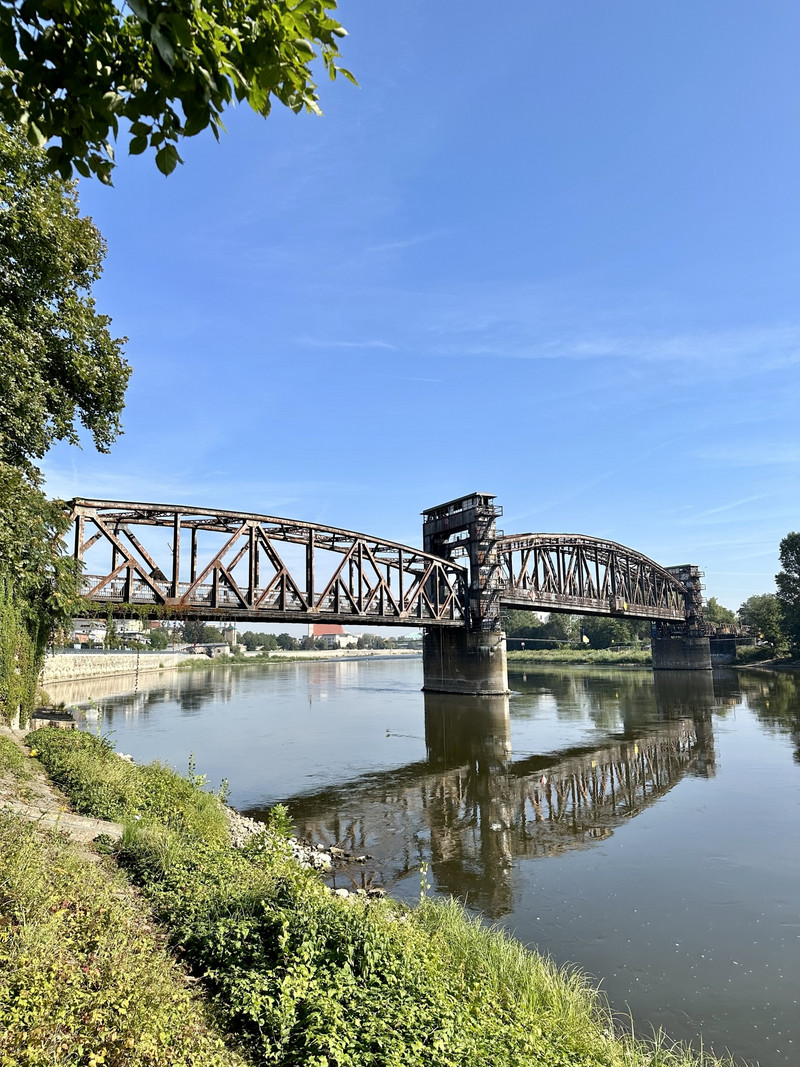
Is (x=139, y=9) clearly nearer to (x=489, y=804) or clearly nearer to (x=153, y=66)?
(x=153, y=66)

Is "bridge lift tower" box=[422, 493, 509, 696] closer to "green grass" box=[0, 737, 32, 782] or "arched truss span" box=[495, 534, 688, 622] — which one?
"arched truss span" box=[495, 534, 688, 622]

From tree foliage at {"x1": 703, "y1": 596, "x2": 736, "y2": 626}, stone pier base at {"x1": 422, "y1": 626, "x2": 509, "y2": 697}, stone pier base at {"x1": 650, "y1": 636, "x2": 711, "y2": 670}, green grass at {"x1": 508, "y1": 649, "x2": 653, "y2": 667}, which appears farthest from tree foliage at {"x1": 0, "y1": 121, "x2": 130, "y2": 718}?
tree foliage at {"x1": 703, "y1": 596, "x2": 736, "y2": 626}

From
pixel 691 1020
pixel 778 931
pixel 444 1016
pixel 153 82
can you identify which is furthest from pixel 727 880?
pixel 153 82

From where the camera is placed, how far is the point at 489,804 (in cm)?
2191

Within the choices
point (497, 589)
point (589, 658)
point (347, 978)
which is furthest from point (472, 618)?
point (589, 658)

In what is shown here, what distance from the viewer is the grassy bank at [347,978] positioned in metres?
5.48

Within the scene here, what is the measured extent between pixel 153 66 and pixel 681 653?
106087 mm

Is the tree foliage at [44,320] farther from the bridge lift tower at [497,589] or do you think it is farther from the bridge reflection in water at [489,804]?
the bridge lift tower at [497,589]

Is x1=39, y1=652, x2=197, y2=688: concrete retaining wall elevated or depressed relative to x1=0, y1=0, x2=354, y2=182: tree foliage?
depressed

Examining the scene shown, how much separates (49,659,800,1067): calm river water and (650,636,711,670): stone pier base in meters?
49.1

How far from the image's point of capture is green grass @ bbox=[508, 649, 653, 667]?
11274 centimetres

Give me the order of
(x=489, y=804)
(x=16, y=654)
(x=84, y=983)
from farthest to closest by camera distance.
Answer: (x=489, y=804), (x=16, y=654), (x=84, y=983)

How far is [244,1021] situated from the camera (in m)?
5.85

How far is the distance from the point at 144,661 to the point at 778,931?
10741cm
